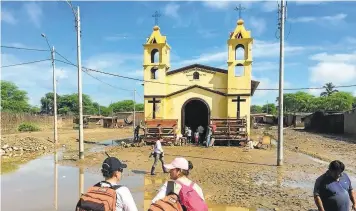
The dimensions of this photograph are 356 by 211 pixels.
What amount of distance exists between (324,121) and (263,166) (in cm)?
3533

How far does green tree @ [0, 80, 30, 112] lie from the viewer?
290 ft

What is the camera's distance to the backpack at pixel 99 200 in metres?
3.35

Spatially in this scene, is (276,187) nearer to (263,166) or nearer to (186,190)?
(263,166)

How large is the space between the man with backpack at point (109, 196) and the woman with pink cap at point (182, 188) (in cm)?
31

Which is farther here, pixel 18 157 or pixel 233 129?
pixel 233 129

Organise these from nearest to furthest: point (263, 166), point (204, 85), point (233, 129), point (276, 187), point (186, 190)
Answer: point (186, 190) → point (276, 187) → point (263, 166) → point (233, 129) → point (204, 85)

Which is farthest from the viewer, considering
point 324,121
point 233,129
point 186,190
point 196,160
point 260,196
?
point 324,121

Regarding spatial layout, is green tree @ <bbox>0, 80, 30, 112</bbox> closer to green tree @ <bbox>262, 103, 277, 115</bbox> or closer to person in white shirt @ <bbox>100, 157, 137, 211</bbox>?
green tree @ <bbox>262, 103, 277, 115</bbox>

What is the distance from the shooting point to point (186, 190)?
3525mm

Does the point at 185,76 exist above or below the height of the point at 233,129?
above

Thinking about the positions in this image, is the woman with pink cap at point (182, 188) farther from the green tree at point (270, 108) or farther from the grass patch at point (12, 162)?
the green tree at point (270, 108)

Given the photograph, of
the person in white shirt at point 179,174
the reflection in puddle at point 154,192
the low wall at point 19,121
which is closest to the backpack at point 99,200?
the person in white shirt at point 179,174

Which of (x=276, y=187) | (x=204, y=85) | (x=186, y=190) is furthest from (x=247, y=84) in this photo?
(x=186, y=190)

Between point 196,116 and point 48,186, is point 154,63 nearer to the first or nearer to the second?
point 196,116
